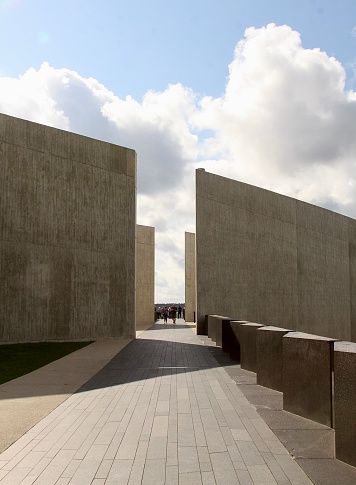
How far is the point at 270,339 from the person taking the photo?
852 cm

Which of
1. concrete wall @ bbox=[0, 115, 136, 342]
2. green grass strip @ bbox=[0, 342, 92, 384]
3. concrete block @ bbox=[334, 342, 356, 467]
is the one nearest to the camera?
concrete block @ bbox=[334, 342, 356, 467]

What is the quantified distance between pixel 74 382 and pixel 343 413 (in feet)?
20.4

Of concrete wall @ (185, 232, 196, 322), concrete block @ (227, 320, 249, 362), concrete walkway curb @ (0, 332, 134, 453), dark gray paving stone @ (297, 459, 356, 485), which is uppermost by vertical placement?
concrete wall @ (185, 232, 196, 322)

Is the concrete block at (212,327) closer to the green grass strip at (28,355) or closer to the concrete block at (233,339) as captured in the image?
the concrete block at (233,339)

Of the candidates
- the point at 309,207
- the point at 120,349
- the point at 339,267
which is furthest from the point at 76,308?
the point at 339,267

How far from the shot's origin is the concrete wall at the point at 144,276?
1459 inches

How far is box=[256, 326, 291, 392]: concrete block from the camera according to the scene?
828 cm

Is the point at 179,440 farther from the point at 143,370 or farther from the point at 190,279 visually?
the point at 190,279

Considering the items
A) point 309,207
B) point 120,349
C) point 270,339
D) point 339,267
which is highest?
point 309,207

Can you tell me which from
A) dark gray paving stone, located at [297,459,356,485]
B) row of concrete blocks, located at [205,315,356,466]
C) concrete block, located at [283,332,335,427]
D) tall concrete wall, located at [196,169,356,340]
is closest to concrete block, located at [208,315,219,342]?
tall concrete wall, located at [196,169,356,340]

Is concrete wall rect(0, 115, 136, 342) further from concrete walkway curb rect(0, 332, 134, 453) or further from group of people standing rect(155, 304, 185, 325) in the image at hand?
group of people standing rect(155, 304, 185, 325)

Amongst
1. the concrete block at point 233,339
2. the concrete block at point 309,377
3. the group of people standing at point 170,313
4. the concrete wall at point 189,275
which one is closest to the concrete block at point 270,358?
the concrete block at point 309,377

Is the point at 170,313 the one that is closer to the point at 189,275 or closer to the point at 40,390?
the point at 189,275

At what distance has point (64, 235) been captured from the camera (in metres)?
20.0
